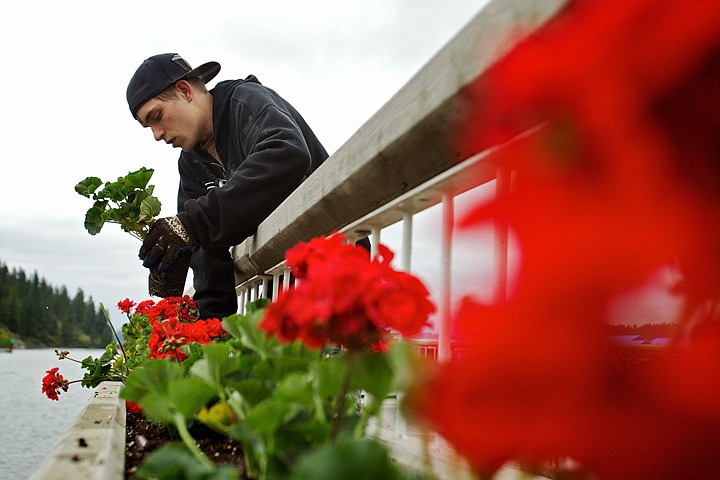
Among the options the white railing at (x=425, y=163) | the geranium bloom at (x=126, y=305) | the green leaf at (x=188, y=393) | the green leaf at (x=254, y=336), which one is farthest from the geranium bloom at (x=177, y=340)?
the geranium bloom at (x=126, y=305)

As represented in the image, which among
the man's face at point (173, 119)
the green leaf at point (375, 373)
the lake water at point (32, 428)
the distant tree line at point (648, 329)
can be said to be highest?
the man's face at point (173, 119)

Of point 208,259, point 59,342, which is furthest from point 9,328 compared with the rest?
point 208,259

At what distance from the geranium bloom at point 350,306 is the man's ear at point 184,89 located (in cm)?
240

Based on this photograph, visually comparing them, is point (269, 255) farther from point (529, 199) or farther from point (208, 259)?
point (529, 199)

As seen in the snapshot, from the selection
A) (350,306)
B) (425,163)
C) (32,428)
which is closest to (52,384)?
(425,163)

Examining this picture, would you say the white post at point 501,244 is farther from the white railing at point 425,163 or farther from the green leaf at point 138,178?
the green leaf at point 138,178

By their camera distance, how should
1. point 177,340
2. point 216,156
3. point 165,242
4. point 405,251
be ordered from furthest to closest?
point 216,156
point 165,242
point 177,340
point 405,251

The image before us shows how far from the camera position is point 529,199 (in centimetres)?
27

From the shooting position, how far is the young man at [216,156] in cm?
200

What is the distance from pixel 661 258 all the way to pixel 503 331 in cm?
7

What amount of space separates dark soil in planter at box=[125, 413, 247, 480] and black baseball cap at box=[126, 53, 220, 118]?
1.76m

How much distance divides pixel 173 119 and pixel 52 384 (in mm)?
1216

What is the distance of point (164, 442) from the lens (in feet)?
3.59

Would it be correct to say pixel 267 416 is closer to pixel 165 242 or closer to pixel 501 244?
pixel 501 244
